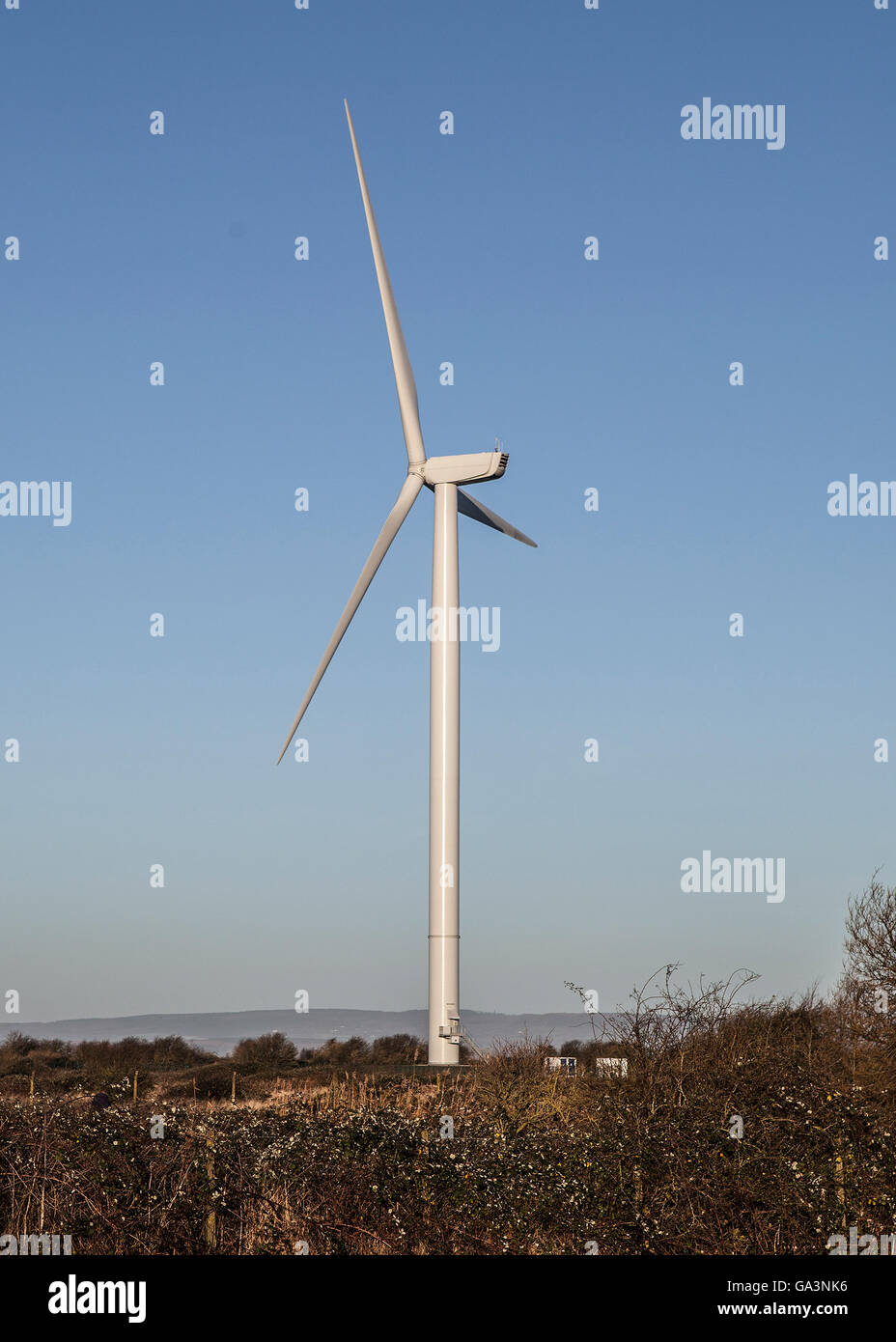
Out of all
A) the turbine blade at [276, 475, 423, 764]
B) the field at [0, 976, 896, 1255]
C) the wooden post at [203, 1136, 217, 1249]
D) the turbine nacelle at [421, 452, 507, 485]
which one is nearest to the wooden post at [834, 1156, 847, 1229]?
the field at [0, 976, 896, 1255]

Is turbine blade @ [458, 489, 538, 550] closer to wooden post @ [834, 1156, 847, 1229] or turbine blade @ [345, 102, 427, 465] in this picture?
turbine blade @ [345, 102, 427, 465]

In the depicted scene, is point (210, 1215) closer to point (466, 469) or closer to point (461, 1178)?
point (461, 1178)

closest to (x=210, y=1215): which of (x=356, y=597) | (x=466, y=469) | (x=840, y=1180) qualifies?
(x=840, y=1180)

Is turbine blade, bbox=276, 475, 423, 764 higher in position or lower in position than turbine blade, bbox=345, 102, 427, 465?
lower

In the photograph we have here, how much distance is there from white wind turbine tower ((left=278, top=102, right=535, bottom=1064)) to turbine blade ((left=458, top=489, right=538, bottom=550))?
57 mm

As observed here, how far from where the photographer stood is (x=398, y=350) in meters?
37.7

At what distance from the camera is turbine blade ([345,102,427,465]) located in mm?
37281

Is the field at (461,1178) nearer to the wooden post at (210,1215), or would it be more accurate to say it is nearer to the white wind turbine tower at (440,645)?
the wooden post at (210,1215)

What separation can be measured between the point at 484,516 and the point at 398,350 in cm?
564

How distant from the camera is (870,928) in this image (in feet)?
107

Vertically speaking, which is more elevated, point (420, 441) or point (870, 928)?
point (420, 441)
